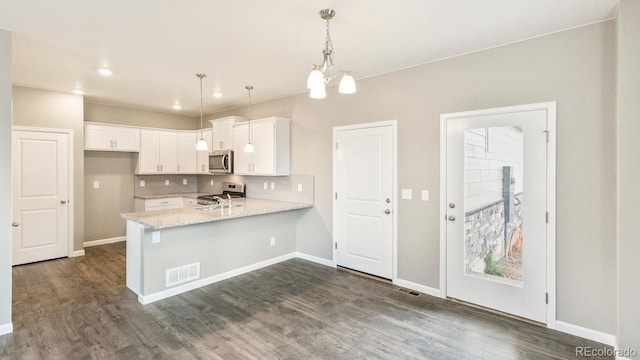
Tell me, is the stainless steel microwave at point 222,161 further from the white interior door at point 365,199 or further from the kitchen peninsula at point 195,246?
the white interior door at point 365,199

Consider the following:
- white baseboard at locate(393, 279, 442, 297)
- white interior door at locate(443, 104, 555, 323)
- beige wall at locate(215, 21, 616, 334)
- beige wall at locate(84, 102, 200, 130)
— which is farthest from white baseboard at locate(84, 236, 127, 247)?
white interior door at locate(443, 104, 555, 323)

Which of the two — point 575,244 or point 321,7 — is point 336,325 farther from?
point 321,7

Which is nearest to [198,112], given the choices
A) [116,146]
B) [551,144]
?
[116,146]

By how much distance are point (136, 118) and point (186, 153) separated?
1124mm

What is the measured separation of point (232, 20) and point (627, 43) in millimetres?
2989


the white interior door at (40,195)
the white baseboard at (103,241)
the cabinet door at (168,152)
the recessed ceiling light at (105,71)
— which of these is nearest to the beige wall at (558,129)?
the recessed ceiling light at (105,71)

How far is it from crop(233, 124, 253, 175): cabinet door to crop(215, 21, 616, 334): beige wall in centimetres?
201

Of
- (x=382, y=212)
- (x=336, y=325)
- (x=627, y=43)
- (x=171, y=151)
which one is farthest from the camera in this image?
(x=171, y=151)

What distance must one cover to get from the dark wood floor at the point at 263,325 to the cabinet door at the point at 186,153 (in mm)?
2980

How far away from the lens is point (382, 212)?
4.06m

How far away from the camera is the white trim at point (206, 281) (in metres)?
3.44

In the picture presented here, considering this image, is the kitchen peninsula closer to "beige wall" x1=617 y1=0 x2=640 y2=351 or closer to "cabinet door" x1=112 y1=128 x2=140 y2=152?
"cabinet door" x1=112 y1=128 x2=140 y2=152

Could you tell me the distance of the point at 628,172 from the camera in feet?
7.61

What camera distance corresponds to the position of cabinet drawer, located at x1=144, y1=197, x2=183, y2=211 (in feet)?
19.7
